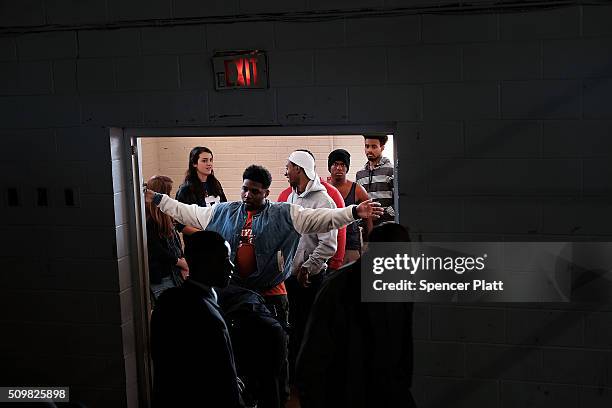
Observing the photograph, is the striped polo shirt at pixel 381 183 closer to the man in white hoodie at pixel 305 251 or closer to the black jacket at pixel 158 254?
the man in white hoodie at pixel 305 251

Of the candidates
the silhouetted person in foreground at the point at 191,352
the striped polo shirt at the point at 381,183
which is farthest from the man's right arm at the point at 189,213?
the silhouetted person in foreground at the point at 191,352

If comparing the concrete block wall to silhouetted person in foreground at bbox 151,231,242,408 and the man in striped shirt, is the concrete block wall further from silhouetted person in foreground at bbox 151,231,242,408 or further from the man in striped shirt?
the man in striped shirt

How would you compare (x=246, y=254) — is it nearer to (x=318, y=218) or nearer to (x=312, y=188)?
(x=318, y=218)

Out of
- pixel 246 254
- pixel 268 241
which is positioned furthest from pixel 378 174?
pixel 246 254

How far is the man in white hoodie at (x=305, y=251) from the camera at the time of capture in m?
5.02

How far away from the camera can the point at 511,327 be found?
12.7 ft

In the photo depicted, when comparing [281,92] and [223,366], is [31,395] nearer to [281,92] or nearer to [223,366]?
[223,366]

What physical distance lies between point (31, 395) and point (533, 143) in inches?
129

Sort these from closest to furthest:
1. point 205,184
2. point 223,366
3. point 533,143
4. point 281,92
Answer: point 223,366 → point 533,143 → point 281,92 → point 205,184

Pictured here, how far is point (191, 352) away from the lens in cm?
312

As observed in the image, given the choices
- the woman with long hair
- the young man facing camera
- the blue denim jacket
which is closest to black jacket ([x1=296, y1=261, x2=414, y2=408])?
the blue denim jacket

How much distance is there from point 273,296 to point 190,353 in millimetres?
1566

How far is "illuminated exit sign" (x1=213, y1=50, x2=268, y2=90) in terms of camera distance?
3.94 m

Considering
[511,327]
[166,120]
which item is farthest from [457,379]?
[166,120]
